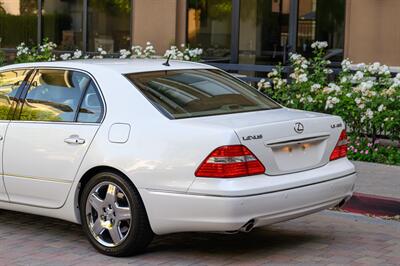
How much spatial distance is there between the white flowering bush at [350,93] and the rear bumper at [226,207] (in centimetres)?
436

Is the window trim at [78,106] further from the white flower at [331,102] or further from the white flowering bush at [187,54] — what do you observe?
the white flowering bush at [187,54]

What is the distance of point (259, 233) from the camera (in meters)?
6.82

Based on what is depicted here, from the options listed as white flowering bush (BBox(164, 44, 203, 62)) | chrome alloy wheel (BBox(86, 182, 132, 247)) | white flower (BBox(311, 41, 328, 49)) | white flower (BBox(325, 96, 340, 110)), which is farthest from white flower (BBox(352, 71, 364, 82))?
chrome alloy wheel (BBox(86, 182, 132, 247))

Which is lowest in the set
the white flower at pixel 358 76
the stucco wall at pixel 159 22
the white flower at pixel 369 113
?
the white flower at pixel 369 113

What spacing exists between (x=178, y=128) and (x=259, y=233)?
171 cm

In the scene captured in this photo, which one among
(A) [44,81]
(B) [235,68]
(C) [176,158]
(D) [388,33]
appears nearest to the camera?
(C) [176,158]

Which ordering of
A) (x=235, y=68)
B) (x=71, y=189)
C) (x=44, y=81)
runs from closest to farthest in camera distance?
Answer: (x=71, y=189), (x=44, y=81), (x=235, y=68)

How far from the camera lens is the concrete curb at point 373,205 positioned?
7.68 meters

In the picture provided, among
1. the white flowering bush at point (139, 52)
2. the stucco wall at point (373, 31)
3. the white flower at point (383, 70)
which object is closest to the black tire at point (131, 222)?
the white flower at point (383, 70)

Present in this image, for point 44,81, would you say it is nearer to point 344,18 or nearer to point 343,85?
point 343,85

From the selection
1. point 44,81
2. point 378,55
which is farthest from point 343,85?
point 44,81

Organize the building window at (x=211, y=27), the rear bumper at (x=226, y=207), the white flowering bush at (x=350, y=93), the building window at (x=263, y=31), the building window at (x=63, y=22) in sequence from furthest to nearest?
the building window at (x=63, y=22)
the building window at (x=211, y=27)
the building window at (x=263, y=31)
the white flowering bush at (x=350, y=93)
the rear bumper at (x=226, y=207)

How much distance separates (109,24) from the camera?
1509cm

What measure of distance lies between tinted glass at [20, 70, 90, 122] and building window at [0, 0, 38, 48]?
33.1 feet
